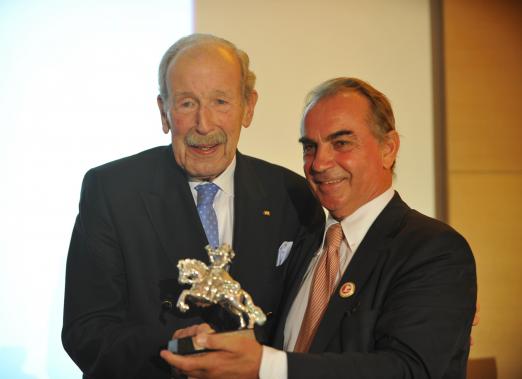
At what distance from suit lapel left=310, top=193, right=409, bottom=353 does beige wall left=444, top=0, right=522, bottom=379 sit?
2.57 meters

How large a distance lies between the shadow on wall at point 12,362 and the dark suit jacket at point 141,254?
56.8 inches

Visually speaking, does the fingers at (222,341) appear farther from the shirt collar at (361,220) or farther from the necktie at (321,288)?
the shirt collar at (361,220)

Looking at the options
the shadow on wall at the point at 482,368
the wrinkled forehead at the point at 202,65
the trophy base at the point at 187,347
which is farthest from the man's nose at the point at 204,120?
the shadow on wall at the point at 482,368

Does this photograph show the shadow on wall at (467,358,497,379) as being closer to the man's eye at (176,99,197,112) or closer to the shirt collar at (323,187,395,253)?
the shirt collar at (323,187,395,253)

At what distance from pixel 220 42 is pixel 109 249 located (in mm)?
806

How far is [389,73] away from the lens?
4578 mm

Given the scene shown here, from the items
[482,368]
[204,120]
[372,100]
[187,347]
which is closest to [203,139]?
[204,120]

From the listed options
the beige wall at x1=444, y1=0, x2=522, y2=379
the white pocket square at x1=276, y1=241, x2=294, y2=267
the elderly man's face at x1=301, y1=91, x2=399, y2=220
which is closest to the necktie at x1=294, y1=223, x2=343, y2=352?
the elderly man's face at x1=301, y1=91, x2=399, y2=220

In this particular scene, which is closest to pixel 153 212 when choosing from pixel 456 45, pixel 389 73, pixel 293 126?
pixel 293 126

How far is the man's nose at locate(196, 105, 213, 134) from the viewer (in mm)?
2299

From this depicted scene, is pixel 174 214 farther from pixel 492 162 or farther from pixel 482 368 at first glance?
pixel 482 368

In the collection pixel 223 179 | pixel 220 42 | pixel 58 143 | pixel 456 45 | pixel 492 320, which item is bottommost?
pixel 492 320

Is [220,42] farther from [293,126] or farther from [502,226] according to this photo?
[502,226]

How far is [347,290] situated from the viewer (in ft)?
6.68
